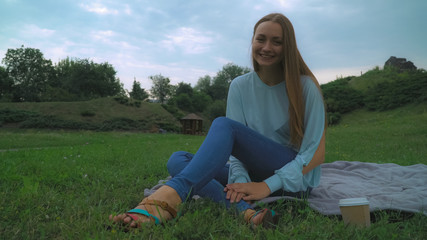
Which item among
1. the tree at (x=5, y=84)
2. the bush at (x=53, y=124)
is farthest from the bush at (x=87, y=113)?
the tree at (x=5, y=84)

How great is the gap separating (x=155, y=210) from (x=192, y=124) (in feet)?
64.5

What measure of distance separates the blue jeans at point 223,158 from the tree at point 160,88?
51.3 m

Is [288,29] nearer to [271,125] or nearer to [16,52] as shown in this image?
[271,125]

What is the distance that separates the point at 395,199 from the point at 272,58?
1.48 m

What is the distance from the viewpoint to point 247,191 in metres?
2.00

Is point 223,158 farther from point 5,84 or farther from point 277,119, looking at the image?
point 5,84

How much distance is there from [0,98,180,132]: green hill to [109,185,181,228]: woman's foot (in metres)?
18.4

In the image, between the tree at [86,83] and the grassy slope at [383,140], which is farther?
the tree at [86,83]

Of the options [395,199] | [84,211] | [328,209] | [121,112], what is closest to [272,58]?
[328,209]

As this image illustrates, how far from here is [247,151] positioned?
87.5 inches

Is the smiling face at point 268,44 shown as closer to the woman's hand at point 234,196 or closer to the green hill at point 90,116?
the woman's hand at point 234,196

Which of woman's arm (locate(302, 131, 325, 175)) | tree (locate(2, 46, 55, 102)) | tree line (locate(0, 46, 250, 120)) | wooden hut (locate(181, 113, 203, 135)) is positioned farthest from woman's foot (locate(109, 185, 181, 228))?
tree (locate(2, 46, 55, 102))

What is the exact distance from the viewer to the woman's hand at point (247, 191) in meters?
2.00

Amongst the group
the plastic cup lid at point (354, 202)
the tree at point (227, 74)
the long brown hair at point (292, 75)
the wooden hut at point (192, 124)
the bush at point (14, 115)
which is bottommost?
the wooden hut at point (192, 124)
